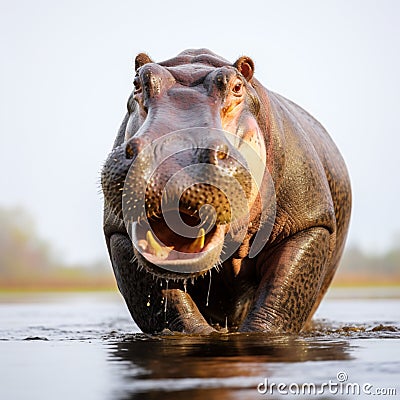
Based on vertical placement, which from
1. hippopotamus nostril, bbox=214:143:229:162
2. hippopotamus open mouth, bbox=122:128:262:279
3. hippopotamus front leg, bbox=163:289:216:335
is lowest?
hippopotamus front leg, bbox=163:289:216:335

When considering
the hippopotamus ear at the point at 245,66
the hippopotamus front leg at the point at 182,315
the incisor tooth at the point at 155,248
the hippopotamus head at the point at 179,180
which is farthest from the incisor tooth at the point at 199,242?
the hippopotamus ear at the point at 245,66

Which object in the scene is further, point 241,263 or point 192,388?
point 241,263

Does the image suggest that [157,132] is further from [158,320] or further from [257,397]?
[257,397]

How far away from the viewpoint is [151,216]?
546 cm

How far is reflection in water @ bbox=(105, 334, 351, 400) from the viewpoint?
3.45 metres

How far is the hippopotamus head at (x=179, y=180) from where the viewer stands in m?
5.43

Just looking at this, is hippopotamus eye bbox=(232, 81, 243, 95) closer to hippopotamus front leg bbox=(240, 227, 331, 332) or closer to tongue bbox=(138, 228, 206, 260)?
hippopotamus front leg bbox=(240, 227, 331, 332)

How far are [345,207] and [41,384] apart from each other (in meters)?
5.06

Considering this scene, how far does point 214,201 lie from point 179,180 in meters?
0.28

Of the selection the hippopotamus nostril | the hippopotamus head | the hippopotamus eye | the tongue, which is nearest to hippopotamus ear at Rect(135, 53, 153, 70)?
the hippopotamus head

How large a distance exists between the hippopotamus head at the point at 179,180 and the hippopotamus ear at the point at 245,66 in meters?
0.51

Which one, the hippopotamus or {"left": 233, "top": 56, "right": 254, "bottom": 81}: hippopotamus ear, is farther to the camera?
{"left": 233, "top": 56, "right": 254, "bottom": 81}: hippopotamus ear

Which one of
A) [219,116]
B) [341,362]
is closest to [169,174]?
[219,116]

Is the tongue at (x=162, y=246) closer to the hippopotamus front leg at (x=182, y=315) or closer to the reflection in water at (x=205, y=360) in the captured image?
the reflection in water at (x=205, y=360)
